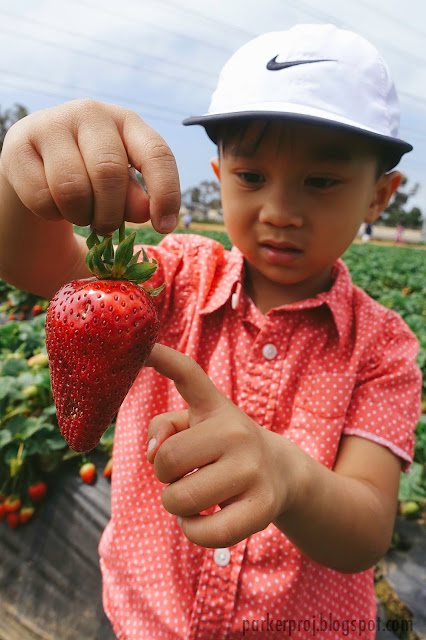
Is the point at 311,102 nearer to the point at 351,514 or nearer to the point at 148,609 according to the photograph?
the point at 351,514

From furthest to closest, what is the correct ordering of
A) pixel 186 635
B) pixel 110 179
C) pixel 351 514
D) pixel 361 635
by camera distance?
pixel 361 635 → pixel 186 635 → pixel 351 514 → pixel 110 179

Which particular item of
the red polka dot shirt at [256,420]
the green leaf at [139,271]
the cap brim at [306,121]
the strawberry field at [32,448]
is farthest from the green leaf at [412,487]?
the green leaf at [139,271]

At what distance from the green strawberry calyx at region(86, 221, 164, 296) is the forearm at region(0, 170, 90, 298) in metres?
0.34

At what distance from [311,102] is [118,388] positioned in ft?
2.67

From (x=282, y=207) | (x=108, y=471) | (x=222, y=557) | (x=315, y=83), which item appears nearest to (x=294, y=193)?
(x=282, y=207)

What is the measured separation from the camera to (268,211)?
40.9 inches

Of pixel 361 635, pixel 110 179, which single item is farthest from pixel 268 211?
→ pixel 361 635

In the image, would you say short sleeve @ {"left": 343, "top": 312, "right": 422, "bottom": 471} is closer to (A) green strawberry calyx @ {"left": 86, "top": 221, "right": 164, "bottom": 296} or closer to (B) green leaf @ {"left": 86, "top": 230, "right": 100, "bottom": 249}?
(A) green strawberry calyx @ {"left": 86, "top": 221, "right": 164, "bottom": 296}

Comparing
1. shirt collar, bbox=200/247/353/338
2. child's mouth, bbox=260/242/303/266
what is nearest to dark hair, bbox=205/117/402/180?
child's mouth, bbox=260/242/303/266

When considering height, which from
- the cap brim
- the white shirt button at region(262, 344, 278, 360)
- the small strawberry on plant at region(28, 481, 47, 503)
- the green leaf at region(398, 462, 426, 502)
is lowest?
the small strawberry on plant at region(28, 481, 47, 503)

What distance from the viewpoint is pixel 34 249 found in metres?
0.97

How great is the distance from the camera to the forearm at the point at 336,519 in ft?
2.91

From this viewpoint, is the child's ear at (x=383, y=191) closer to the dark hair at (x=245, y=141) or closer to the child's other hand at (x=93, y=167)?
the dark hair at (x=245, y=141)

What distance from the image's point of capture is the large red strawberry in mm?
608
